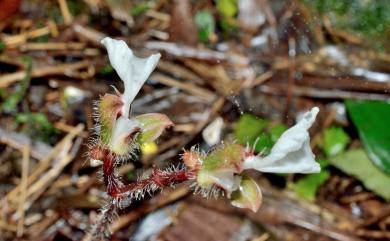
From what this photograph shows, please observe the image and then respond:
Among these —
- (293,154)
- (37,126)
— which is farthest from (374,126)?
(37,126)

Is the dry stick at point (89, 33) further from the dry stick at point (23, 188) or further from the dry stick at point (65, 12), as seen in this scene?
the dry stick at point (23, 188)

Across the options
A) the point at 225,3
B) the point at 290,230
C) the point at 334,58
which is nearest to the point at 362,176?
the point at 290,230

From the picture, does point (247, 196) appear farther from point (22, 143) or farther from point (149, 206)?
point (22, 143)

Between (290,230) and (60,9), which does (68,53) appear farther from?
(290,230)

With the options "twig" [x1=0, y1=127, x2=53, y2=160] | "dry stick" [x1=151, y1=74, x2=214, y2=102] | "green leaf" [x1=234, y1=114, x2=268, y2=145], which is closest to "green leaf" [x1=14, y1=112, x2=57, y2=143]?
"twig" [x1=0, y1=127, x2=53, y2=160]

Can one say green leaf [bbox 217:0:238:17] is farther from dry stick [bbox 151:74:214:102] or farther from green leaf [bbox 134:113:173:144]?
green leaf [bbox 134:113:173:144]

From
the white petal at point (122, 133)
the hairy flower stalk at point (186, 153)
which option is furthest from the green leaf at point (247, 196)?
the white petal at point (122, 133)
